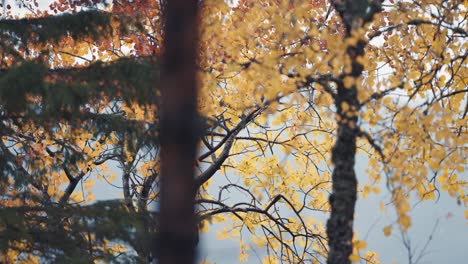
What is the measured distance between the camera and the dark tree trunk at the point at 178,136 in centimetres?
471

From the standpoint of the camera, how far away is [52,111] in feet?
23.2

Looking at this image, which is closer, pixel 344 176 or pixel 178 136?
pixel 178 136

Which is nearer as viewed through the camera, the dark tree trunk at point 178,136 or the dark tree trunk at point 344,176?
the dark tree trunk at point 178,136

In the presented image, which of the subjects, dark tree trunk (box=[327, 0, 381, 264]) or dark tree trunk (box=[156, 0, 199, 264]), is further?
dark tree trunk (box=[327, 0, 381, 264])

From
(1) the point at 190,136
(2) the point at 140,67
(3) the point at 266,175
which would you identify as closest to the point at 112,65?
(2) the point at 140,67

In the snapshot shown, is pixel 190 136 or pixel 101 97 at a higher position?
pixel 101 97

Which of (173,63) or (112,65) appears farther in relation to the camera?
(112,65)

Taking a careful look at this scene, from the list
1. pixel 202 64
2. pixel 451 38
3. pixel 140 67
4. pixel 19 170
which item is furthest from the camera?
pixel 202 64

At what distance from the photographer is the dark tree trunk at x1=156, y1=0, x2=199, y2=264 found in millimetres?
4711

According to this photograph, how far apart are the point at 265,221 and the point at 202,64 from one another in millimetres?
4577

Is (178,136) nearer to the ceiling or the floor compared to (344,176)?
nearer to the floor

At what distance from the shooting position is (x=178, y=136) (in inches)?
186

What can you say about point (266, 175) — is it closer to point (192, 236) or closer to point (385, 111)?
point (385, 111)

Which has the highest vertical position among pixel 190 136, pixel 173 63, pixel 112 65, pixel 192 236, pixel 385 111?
pixel 112 65
